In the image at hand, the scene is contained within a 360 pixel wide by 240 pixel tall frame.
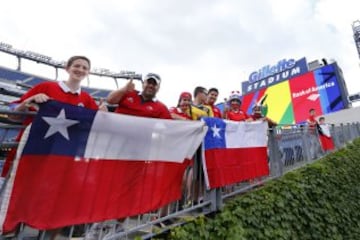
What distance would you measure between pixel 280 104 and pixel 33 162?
1014 inches

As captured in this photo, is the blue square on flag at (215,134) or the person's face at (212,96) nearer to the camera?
the blue square on flag at (215,134)

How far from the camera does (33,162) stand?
6.30 feet

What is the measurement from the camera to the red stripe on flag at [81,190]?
1.86 metres

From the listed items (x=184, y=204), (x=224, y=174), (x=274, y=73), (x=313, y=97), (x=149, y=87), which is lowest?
(x=184, y=204)

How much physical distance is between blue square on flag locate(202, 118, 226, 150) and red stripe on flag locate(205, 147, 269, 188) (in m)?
0.07

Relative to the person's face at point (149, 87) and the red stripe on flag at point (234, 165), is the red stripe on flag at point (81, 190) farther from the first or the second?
the person's face at point (149, 87)

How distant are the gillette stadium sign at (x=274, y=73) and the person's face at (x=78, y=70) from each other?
2552 cm

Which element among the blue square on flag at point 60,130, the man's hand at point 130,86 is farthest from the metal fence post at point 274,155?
the blue square on flag at point 60,130

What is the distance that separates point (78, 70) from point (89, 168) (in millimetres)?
963

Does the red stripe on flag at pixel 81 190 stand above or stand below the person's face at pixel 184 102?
below

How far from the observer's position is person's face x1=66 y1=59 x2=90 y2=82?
8.41ft

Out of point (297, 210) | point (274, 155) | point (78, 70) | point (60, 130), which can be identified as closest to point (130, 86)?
point (78, 70)

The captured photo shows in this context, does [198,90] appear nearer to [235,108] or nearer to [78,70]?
[235,108]

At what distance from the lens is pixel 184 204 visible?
3133mm
